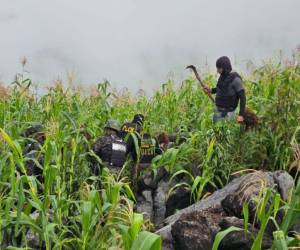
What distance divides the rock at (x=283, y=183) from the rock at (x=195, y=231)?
85 centimetres

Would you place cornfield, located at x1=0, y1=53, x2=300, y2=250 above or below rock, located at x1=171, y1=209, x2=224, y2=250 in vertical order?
above

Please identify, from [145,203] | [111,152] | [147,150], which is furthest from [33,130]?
[145,203]

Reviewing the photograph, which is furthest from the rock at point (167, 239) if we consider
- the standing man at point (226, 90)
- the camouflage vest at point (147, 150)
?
the standing man at point (226, 90)

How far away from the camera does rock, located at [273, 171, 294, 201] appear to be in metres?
6.00

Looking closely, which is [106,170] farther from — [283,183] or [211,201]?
[283,183]

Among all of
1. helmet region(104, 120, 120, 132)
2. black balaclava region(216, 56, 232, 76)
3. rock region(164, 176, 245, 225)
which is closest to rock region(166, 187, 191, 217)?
rock region(164, 176, 245, 225)

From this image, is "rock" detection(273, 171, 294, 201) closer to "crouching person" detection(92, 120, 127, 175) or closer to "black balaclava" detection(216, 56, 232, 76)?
"crouching person" detection(92, 120, 127, 175)

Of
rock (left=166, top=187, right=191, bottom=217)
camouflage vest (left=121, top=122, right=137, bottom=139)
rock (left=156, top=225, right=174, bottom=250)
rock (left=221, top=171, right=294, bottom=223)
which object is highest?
camouflage vest (left=121, top=122, right=137, bottom=139)

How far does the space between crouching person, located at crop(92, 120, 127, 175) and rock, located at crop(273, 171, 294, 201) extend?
2.15 metres

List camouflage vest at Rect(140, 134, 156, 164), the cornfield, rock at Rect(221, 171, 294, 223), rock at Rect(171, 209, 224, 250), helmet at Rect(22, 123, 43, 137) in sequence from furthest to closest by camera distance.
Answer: helmet at Rect(22, 123, 43, 137) < camouflage vest at Rect(140, 134, 156, 164) < rock at Rect(221, 171, 294, 223) < rock at Rect(171, 209, 224, 250) < the cornfield

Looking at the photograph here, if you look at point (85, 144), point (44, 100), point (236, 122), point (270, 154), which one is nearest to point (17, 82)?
point (44, 100)

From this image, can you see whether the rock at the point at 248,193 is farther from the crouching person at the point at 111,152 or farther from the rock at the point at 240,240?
the crouching person at the point at 111,152

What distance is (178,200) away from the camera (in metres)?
7.37

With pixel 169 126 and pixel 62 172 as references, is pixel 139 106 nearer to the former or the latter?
pixel 169 126
